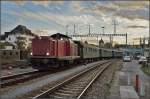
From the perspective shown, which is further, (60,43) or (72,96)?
(60,43)

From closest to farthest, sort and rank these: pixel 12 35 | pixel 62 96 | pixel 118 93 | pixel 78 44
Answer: pixel 62 96, pixel 118 93, pixel 78 44, pixel 12 35

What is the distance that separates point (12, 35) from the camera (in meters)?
140

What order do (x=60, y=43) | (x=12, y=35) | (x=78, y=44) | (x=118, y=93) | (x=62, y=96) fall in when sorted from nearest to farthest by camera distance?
1. (x=62, y=96)
2. (x=118, y=93)
3. (x=60, y=43)
4. (x=78, y=44)
5. (x=12, y=35)

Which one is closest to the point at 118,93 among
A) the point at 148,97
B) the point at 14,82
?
the point at 148,97

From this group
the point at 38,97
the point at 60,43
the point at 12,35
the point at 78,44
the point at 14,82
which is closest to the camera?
the point at 38,97

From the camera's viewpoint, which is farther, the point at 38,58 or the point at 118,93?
the point at 38,58

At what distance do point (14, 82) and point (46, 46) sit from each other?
1203 centimetres

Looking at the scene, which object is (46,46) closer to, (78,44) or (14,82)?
(14,82)

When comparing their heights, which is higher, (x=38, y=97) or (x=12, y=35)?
(x=12, y=35)

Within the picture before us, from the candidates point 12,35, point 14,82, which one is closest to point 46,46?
point 14,82

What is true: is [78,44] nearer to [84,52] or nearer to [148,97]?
[84,52]

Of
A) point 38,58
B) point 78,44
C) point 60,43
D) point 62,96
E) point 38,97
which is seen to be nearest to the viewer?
point 38,97

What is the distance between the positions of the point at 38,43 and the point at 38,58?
6.56 ft

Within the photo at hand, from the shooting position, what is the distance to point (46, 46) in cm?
3288
